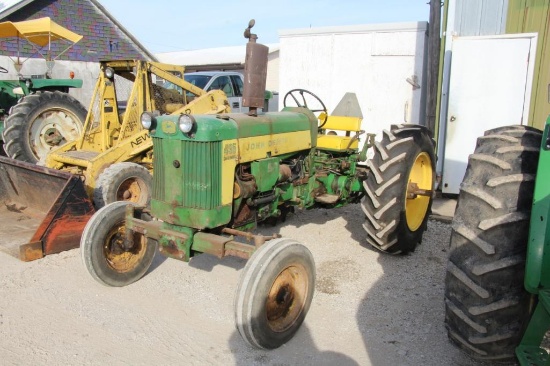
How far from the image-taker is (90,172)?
214 inches

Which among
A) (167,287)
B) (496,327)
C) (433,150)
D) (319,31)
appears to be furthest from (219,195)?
(319,31)

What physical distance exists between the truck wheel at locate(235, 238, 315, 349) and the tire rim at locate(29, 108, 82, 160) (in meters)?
5.37

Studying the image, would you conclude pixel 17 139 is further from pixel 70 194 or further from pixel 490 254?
pixel 490 254

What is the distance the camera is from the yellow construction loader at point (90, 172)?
429cm

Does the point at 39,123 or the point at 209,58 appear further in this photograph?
the point at 209,58

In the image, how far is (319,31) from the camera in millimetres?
8617

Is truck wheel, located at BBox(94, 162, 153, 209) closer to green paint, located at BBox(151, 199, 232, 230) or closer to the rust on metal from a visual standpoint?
green paint, located at BBox(151, 199, 232, 230)

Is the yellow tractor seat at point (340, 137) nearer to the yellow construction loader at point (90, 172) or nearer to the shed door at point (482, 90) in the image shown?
the yellow construction loader at point (90, 172)

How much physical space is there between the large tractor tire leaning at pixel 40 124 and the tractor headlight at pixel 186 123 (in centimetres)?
473

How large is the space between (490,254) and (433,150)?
2602mm

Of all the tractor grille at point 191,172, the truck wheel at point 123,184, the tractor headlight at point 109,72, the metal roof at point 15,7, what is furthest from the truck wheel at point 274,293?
the metal roof at point 15,7

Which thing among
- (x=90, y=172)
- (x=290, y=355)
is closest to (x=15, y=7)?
(x=90, y=172)

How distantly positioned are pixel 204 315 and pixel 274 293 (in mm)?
765

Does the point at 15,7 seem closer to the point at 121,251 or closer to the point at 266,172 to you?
the point at 121,251
